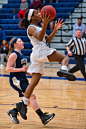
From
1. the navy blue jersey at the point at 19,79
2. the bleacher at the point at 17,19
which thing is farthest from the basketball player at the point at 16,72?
the bleacher at the point at 17,19

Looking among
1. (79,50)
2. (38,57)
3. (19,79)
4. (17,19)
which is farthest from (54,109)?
(17,19)

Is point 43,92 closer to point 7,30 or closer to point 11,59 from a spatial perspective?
point 11,59

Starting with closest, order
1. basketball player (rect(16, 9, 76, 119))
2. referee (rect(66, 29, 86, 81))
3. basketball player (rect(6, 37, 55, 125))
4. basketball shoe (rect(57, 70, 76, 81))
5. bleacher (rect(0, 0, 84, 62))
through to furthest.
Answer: basketball shoe (rect(57, 70, 76, 81)) → basketball player (rect(16, 9, 76, 119)) → basketball player (rect(6, 37, 55, 125)) → referee (rect(66, 29, 86, 81)) → bleacher (rect(0, 0, 84, 62))

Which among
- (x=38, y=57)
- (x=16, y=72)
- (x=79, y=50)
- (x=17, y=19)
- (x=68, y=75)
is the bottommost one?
(x=79, y=50)

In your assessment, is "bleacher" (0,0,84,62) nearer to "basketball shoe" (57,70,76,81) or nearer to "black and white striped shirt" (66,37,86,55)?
"black and white striped shirt" (66,37,86,55)

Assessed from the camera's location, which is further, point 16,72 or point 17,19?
point 17,19

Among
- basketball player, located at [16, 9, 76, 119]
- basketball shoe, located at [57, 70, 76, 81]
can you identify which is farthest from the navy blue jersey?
basketball shoe, located at [57, 70, 76, 81]

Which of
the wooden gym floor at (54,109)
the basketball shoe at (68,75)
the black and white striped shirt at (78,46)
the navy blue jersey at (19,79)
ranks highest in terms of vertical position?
the basketball shoe at (68,75)

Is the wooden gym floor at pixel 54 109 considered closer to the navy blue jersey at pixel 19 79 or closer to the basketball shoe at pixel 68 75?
the navy blue jersey at pixel 19 79

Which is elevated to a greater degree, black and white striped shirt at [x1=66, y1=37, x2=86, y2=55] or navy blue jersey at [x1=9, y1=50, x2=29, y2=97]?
navy blue jersey at [x1=9, y1=50, x2=29, y2=97]

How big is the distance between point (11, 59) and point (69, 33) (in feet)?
31.8

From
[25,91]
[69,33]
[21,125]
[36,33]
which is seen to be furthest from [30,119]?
[69,33]

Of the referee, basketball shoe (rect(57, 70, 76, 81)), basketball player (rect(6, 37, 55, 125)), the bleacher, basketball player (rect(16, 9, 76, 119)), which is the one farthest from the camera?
the bleacher

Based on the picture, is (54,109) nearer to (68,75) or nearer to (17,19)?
(68,75)
